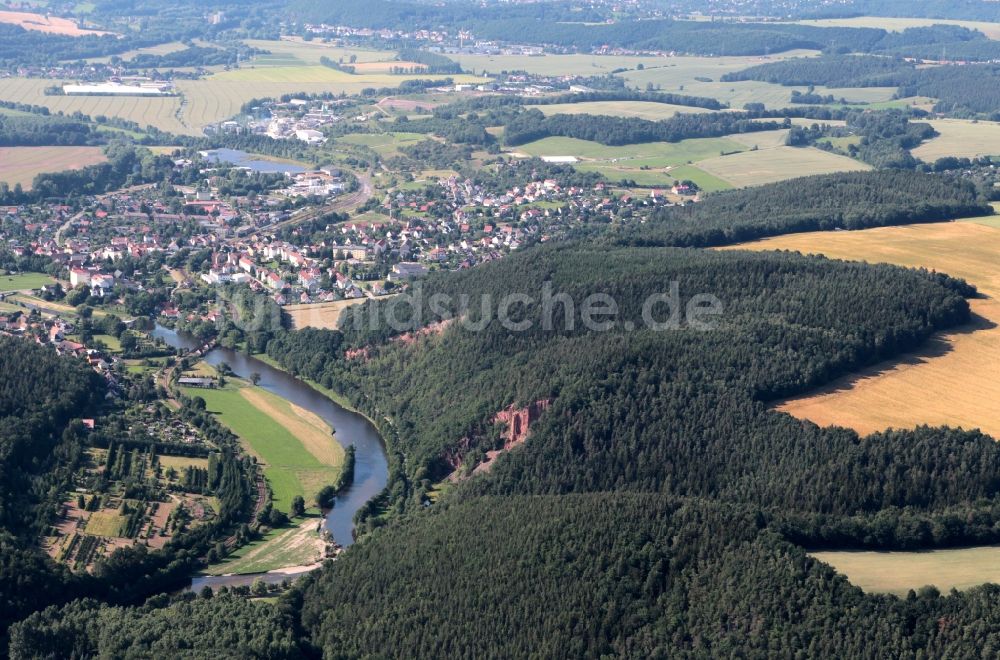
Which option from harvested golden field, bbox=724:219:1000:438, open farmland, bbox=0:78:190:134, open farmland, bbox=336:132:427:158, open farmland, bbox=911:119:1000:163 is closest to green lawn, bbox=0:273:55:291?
harvested golden field, bbox=724:219:1000:438

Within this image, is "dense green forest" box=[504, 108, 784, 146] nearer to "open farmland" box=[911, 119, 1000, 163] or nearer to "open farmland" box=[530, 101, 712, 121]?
"open farmland" box=[530, 101, 712, 121]

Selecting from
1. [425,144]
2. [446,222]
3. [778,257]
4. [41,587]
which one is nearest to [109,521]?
[41,587]

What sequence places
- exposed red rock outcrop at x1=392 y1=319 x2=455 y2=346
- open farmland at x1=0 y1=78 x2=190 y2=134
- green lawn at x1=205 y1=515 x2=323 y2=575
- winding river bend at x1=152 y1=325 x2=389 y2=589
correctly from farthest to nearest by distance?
open farmland at x1=0 y1=78 x2=190 y2=134
exposed red rock outcrop at x1=392 y1=319 x2=455 y2=346
winding river bend at x1=152 y1=325 x2=389 y2=589
green lawn at x1=205 y1=515 x2=323 y2=575

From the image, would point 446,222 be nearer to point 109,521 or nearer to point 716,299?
point 716,299

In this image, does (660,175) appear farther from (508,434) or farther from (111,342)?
(508,434)

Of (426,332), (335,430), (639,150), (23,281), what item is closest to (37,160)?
(23,281)

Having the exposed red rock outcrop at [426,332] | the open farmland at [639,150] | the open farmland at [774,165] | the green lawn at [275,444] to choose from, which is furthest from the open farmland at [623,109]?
the green lawn at [275,444]
